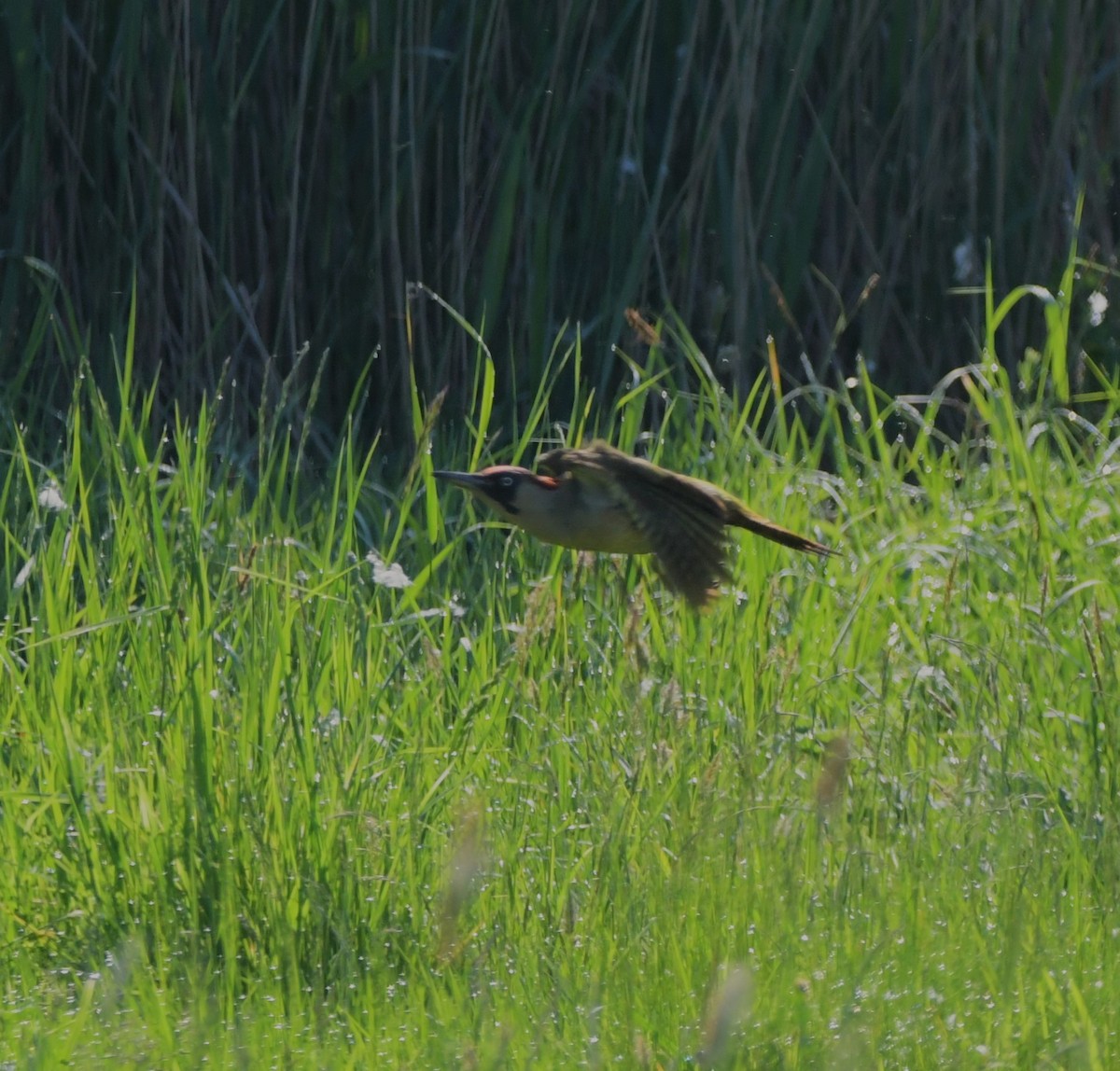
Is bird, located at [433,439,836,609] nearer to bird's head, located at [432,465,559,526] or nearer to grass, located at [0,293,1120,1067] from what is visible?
bird's head, located at [432,465,559,526]

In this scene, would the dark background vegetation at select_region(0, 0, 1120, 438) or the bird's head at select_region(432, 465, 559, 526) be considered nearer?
the bird's head at select_region(432, 465, 559, 526)

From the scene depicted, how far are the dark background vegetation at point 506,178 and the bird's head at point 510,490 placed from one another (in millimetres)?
1984

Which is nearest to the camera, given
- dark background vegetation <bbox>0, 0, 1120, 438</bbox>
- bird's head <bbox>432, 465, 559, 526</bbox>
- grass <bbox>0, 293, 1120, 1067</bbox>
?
grass <bbox>0, 293, 1120, 1067</bbox>

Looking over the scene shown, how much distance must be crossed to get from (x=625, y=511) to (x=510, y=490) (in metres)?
0.15

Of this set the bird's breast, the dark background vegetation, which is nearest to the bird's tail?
the bird's breast

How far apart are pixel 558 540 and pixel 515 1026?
603mm

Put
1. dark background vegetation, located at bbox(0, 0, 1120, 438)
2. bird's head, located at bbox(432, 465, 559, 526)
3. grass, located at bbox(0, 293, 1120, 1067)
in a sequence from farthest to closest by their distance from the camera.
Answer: dark background vegetation, located at bbox(0, 0, 1120, 438) → bird's head, located at bbox(432, 465, 559, 526) → grass, located at bbox(0, 293, 1120, 1067)

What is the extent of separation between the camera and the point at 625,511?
260 cm

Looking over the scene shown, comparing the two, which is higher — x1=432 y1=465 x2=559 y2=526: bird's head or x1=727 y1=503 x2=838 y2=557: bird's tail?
x1=432 y1=465 x2=559 y2=526: bird's head

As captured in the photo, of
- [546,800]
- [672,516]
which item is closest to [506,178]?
[546,800]

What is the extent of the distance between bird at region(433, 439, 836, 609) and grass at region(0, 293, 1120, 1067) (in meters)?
0.16

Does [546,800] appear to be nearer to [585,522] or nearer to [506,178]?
[585,522]

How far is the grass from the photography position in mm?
2371

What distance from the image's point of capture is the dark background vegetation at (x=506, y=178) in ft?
15.7
